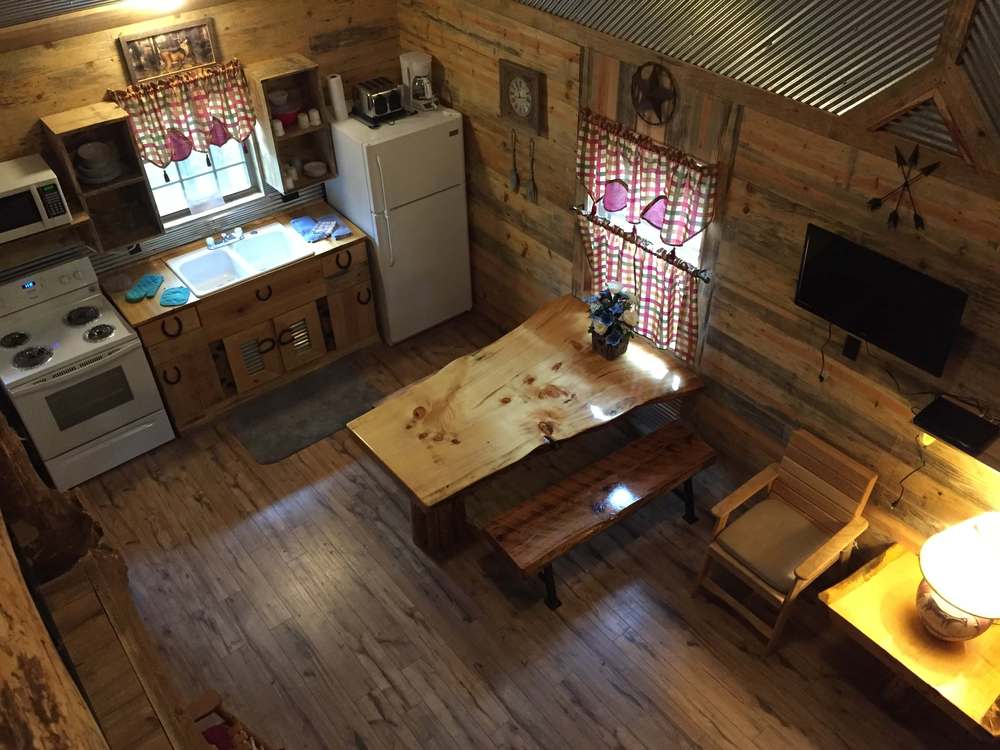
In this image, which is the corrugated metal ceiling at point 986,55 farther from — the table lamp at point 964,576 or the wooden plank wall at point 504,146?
the wooden plank wall at point 504,146

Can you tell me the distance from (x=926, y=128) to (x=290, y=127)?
11.3 feet

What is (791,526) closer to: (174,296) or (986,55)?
(986,55)

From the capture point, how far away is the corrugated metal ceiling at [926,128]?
2826 mm

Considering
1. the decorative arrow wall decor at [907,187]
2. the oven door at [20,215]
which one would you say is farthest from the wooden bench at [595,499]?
the oven door at [20,215]

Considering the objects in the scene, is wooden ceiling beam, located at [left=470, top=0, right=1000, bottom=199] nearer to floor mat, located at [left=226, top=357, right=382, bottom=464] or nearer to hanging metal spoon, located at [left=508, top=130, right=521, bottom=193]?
hanging metal spoon, located at [left=508, top=130, right=521, bottom=193]

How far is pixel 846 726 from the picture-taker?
11.7ft

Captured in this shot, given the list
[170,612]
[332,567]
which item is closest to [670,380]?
[332,567]

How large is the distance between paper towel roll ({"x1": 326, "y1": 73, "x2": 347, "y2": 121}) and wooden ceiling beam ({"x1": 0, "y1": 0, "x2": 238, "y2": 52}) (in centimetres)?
96

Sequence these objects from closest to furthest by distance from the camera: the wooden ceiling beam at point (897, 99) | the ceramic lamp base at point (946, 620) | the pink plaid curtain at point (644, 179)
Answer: the wooden ceiling beam at point (897, 99) < the ceramic lamp base at point (946, 620) < the pink plaid curtain at point (644, 179)

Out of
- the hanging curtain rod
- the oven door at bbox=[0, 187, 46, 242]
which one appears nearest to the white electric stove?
the oven door at bbox=[0, 187, 46, 242]

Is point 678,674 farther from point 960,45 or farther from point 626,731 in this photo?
point 960,45

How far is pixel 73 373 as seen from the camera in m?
4.35

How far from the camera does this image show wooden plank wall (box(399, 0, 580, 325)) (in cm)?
439

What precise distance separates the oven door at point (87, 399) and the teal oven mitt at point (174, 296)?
28 centimetres
